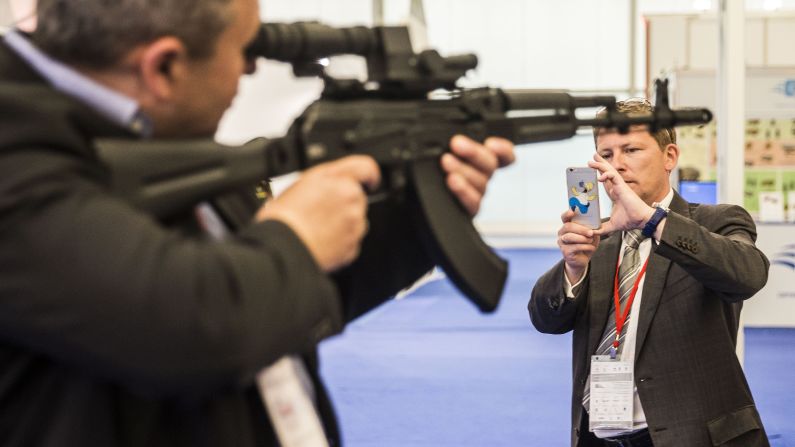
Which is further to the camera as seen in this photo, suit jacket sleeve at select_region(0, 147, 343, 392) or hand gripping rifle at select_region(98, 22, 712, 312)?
hand gripping rifle at select_region(98, 22, 712, 312)

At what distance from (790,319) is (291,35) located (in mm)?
3255

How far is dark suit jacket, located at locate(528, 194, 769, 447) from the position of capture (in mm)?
1855

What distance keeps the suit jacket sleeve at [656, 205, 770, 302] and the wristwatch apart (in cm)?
2

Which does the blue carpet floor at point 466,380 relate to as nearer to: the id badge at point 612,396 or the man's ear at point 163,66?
the id badge at point 612,396

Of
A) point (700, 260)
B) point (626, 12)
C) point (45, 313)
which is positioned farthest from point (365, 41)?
point (626, 12)

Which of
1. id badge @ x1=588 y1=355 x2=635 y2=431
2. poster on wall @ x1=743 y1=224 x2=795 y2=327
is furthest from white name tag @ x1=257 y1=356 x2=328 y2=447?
poster on wall @ x1=743 y1=224 x2=795 y2=327

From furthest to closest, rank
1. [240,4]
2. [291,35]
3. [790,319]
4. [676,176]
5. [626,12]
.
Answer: [626,12]
[676,176]
[790,319]
[291,35]
[240,4]

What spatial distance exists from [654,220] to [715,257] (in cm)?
17

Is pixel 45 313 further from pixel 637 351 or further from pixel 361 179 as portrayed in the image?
pixel 637 351

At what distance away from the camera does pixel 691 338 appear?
1.91m

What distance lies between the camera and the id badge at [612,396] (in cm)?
191

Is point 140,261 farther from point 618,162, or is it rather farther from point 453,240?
point 618,162

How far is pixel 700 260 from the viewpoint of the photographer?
1.85 meters

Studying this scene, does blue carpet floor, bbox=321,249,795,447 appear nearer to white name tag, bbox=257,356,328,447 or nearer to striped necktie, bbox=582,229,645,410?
striped necktie, bbox=582,229,645,410
